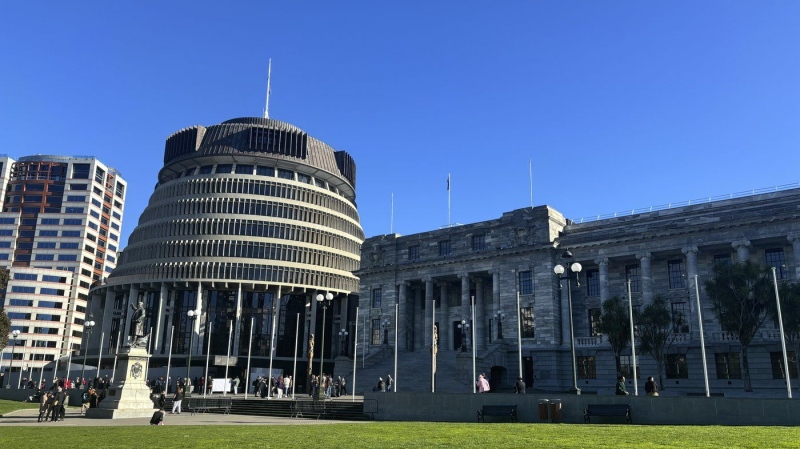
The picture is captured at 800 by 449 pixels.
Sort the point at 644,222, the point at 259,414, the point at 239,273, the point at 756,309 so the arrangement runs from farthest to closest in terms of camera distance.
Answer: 1. the point at 239,273
2. the point at 644,222
3. the point at 756,309
4. the point at 259,414

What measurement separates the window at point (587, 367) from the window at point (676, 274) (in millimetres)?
10618

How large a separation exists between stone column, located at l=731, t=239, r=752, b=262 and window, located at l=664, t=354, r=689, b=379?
405 inches

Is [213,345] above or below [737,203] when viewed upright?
A: below

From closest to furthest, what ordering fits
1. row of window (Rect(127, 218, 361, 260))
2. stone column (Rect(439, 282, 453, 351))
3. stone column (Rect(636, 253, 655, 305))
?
1. stone column (Rect(636, 253, 655, 305))
2. stone column (Rect(439, 282, 453, 351))
3. row of window (Rect(127, 218, 361, 260))

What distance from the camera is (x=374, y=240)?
82.4 m

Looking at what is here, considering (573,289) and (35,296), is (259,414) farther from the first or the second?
(35,296)

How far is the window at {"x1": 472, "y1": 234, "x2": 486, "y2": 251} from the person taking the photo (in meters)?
72.1

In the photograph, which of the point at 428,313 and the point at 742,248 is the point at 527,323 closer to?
the point at 428,313

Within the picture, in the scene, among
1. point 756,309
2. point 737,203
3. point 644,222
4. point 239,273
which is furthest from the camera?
point 239,273

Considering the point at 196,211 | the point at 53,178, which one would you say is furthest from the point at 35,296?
the point at 196,211

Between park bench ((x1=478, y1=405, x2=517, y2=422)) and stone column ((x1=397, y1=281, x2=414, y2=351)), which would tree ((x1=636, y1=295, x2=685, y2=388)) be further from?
stone column ((x1=397, y1=281, x2=414, y2=351))

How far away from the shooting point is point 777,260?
57.1 meters

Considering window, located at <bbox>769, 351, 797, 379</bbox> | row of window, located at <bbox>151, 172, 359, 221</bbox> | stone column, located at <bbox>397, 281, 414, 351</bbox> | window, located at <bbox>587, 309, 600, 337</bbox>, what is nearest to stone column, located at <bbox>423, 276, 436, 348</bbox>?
stone column, located at <bbox>397, 281, 414, 351</bbox>

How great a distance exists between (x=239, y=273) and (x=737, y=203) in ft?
221
